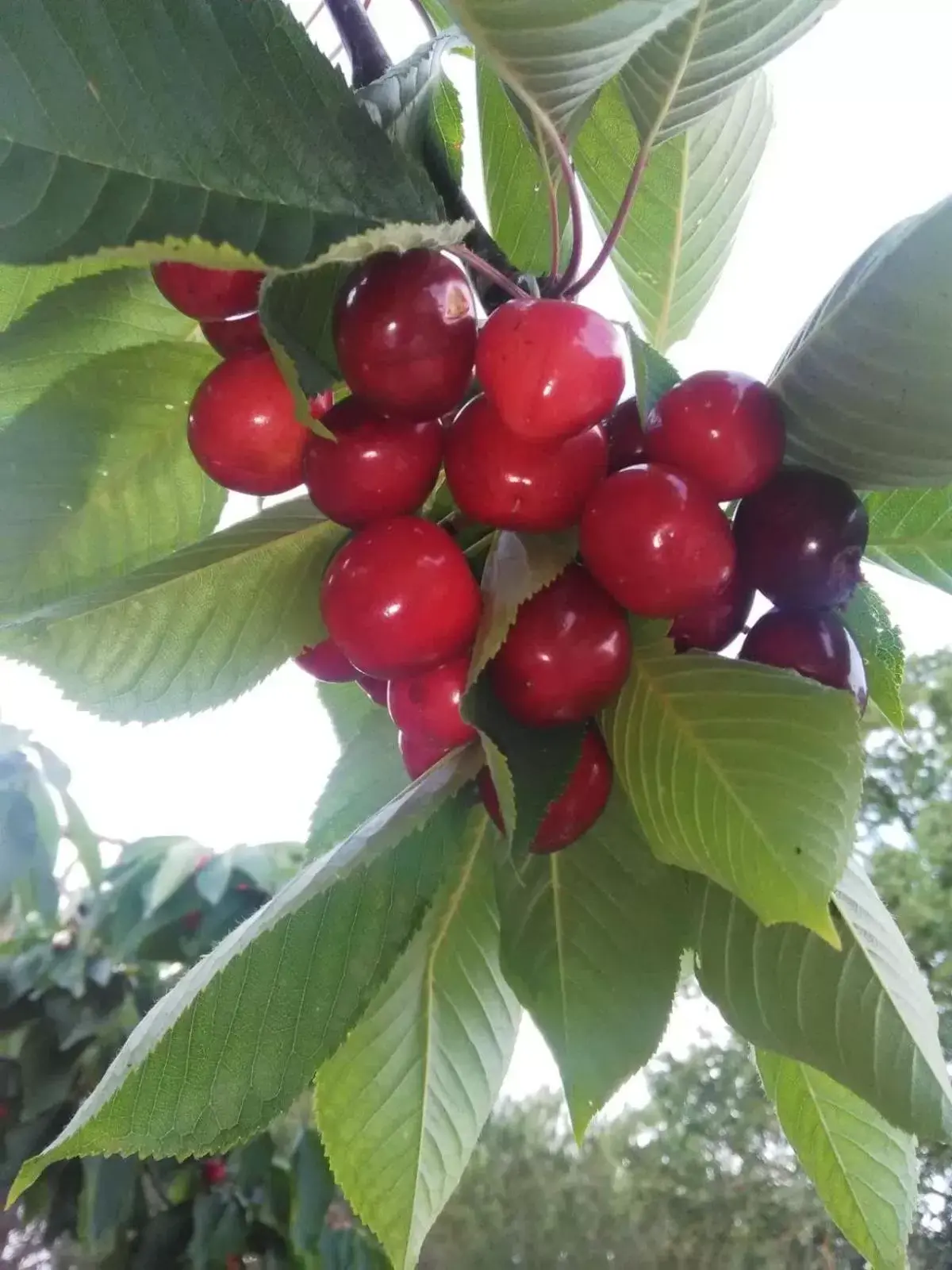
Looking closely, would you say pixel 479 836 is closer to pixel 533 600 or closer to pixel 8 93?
pixel 533 600

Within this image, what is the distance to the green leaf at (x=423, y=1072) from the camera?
1.10 feet

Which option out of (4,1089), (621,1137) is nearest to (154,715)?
(621,1137)

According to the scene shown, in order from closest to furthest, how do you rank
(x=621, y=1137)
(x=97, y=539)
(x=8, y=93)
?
(x=8, y=93), (x=97, y=539), (x=621, y=1137)

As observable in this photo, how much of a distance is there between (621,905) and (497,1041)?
88 mm

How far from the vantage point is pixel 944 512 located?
33 centimetres

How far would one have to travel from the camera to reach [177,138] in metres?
0.19

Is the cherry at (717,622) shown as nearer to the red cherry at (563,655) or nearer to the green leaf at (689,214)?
the red cherry at (563,655)

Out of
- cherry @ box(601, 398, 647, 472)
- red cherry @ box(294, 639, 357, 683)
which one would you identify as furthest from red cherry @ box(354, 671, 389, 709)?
Answer: cherry @ box(601, 398, 647, 472)

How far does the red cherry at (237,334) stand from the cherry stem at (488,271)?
5 centimetres

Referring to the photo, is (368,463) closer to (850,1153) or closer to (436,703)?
(436,703)

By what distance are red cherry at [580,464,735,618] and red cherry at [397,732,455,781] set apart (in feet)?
0.24

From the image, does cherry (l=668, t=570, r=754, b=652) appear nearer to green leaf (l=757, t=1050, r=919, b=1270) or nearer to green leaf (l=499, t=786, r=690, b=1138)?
green leaf (l=499, t=786, r=690, b=1138)

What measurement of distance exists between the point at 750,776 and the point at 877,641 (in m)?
0.12

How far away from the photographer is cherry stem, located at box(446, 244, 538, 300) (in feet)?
0.75
